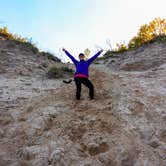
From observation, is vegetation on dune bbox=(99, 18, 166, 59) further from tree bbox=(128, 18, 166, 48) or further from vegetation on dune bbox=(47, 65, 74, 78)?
vegetation on dune bbox=(47, 65, 74, 78)

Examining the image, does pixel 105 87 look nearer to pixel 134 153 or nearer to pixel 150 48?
pixel 134 153

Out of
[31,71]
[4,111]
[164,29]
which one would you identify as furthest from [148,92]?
[164,29]

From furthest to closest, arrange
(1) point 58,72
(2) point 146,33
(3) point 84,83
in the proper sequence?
(2) point 146,33 → (1) point 58,72 → (3) point 84,83

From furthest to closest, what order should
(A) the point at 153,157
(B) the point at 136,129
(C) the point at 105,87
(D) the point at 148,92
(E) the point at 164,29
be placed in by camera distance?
(E) the point at 164,29
(C) the point at 105,87
(D) the point at 148,92
(B) the point at 136,129
(A) the point at 153,157

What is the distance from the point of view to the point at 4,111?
6.07 metres

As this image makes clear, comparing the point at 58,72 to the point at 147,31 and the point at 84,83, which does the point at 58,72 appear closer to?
the point at 84,83

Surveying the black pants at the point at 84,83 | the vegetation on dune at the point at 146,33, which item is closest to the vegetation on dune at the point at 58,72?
the black pants at the point at 84,83

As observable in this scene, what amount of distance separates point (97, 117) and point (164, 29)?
1156 cm

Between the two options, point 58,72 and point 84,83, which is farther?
point 58,72

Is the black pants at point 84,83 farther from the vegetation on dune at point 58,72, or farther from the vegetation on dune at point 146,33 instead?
the vegetation on dune at point 146,33

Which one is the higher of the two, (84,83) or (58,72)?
(58,72)

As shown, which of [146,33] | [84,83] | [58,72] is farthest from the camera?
[146,33]

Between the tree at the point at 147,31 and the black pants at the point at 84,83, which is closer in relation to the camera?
the black pants at the point at 84,83

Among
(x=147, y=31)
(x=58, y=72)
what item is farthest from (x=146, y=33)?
(x=58, y=72)
